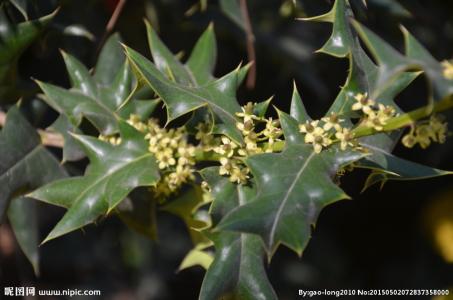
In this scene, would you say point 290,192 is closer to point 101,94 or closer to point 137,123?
point 137,123

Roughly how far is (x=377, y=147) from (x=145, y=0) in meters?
1.07

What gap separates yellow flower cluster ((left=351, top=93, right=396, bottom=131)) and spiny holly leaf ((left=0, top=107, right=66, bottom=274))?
78 centimetres

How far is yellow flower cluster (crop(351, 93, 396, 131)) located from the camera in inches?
47.8

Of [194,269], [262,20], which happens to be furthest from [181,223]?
[262,20]

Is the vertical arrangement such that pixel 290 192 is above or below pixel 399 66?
below

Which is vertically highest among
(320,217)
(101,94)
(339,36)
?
(339,36)

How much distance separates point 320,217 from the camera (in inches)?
113

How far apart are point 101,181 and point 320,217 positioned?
1.62 metres

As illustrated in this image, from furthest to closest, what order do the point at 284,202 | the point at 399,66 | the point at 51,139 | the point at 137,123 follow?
the point at 51,139 → the point at 137,123 → the point at 284,202 → the point at 399,66

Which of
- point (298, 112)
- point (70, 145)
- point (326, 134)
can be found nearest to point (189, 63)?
point (70, 145)

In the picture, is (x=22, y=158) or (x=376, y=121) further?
(x=22, y=158)

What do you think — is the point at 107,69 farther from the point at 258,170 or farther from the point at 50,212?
the point at 50,212

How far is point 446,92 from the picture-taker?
0.95 meters

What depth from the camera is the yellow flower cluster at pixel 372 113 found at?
3.98 feet
